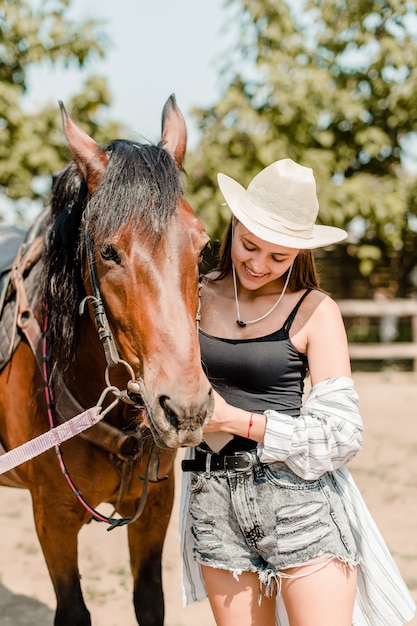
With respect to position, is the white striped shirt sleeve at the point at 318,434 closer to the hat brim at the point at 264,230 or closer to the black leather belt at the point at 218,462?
the black leather belt at the point at 218,462

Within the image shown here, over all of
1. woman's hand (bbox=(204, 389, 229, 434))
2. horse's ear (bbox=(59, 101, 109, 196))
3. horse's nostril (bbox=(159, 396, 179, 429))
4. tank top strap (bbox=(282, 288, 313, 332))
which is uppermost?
horse's ear (bbox=(59, 101, 109, 196))

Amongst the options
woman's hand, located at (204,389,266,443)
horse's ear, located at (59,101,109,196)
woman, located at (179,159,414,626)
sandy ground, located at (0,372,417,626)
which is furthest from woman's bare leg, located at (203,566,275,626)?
sandy ground, located at (0,372,417,626)

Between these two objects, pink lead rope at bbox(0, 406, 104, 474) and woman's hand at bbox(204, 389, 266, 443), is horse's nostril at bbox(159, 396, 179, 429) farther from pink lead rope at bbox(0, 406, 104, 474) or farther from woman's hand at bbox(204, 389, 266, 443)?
pink lead rope at bbox(0, 406, 104, 474)

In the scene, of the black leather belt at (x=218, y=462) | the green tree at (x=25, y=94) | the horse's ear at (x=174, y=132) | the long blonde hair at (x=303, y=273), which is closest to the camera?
the black leather belt at (x=218, y=462)

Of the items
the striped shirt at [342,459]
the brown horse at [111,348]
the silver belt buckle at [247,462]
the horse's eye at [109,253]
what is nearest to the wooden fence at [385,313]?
the brown horse at [111,348]

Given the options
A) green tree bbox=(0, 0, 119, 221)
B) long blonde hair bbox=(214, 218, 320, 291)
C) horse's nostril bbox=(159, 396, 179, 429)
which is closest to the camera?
horse's nostril bbox=(159, 396, 179, 429)

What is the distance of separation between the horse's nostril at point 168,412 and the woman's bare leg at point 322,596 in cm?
54

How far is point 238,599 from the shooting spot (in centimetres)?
186

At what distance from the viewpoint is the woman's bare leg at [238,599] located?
186 cm

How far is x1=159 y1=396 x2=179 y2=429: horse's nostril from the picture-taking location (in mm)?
1570

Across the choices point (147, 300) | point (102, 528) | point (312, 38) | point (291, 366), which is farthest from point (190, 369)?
point (312, 38)

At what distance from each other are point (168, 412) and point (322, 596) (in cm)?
63

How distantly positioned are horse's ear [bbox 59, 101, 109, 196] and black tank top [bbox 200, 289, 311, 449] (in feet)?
1.74

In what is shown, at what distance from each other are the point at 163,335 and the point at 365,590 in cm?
93
